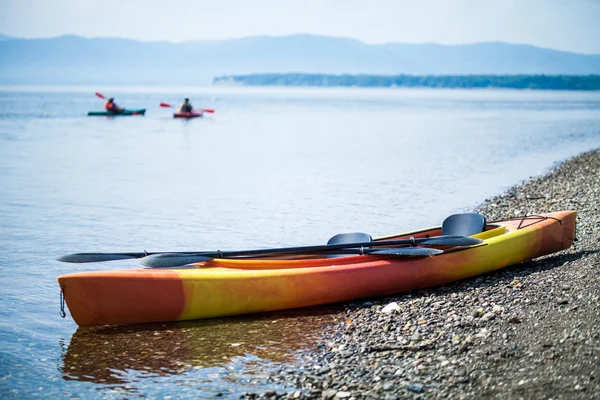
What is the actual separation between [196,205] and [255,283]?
911 centimetres

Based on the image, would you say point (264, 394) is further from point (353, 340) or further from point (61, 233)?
point (61, 233)

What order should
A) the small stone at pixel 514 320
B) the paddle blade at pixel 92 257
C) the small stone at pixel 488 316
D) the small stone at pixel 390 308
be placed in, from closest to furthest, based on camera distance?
the small stone at pixel 514 320 < the small stone at pixel 488 316 < the small stone at pixel 390 308 < the paddle blade at pixel 92 257

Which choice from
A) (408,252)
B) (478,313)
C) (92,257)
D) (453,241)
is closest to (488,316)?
(478,313)

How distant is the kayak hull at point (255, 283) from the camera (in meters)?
6.91

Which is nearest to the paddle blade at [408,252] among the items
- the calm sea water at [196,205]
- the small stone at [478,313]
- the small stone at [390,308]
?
the small stone at [390,308]

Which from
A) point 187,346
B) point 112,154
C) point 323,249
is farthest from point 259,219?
A: point 112,154

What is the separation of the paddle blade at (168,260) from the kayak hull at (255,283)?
116mm

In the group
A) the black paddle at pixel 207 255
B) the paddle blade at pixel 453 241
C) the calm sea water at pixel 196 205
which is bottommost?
the calm sea water at pixel 196 205

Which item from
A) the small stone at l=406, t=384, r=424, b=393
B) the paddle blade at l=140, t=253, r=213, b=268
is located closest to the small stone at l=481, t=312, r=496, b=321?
the small stone at l=406, t=384, r=424, b=393

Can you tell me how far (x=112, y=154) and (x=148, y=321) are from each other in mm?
21077

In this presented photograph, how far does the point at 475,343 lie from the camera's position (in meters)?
5.93

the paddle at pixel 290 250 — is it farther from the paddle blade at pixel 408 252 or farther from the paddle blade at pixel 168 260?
the paddle blade at pixel 408 252

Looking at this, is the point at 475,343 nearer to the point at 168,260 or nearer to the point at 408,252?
the point at 408,252

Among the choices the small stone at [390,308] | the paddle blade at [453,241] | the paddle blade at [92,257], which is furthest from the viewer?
the paddle blade at [453,241]
